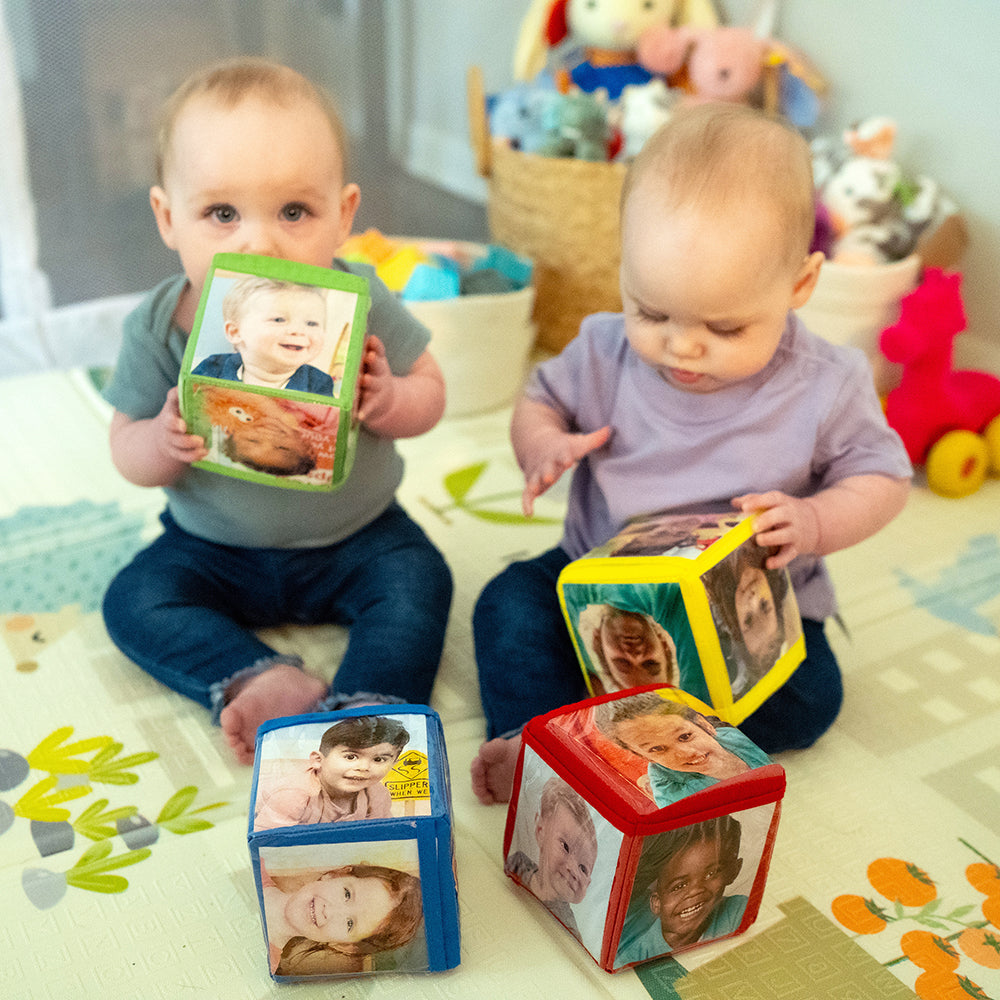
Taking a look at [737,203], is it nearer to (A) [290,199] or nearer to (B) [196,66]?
(A) [290,199]

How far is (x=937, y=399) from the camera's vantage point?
126 centimetres

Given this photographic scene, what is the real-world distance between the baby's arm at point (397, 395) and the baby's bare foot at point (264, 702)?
0.21 m

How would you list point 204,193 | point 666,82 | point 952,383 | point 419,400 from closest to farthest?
point 204,193 < point 419,400 < point 952,383 < point 666,82

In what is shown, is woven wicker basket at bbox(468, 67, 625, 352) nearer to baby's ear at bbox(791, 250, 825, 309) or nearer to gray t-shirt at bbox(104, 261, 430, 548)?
gray t-shirt at bbox(104, 261, 430, 548)

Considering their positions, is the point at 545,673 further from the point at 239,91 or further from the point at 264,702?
the point at 239,91

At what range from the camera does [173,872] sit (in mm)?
694

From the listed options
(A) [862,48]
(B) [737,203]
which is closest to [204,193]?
(B) [737,203]

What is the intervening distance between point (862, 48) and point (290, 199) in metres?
1.07

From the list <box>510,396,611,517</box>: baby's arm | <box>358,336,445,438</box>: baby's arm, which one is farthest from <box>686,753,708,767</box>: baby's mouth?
<box>358,336,445,438</box>: baby's arm

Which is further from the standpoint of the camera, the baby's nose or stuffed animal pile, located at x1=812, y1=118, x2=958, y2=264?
stuffed animal pile, located at x1=812, y1=118, x2=958, y2=264

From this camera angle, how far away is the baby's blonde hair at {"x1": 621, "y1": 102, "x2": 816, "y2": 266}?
71 centimetres

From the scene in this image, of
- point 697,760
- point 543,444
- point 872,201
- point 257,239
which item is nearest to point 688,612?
point 697,760

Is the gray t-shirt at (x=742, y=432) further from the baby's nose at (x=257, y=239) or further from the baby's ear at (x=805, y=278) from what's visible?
the baby's nose at (x=257, y=239)

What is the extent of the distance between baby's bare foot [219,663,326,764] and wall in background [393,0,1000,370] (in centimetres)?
111
